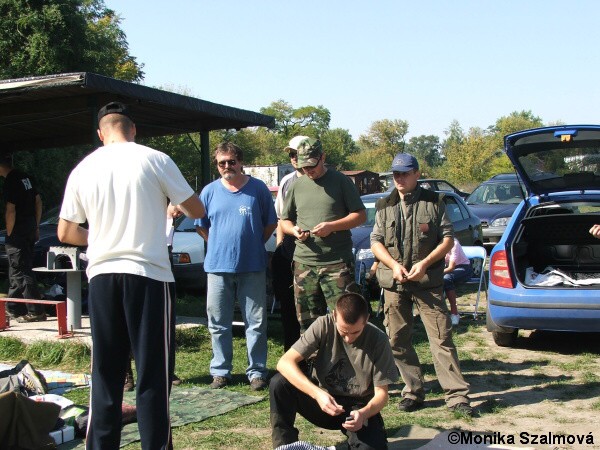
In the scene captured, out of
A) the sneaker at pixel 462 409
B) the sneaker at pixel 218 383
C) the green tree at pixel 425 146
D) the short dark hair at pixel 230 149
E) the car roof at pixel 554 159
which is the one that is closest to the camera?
the sneaker at pixel 462 409

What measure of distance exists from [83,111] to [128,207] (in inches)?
185

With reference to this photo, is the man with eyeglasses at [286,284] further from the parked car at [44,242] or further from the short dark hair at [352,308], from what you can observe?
the parked car at [44,242]

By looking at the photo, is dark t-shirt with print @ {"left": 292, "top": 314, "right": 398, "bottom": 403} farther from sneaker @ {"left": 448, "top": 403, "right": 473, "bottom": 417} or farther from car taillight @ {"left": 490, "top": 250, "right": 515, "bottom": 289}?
car taillight @ {"left": 490, "top": 250, "right": 515, "bottom": 289}

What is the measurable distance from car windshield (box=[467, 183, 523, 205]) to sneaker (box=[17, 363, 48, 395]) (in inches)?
519

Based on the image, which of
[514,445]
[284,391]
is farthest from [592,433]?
[284,391]

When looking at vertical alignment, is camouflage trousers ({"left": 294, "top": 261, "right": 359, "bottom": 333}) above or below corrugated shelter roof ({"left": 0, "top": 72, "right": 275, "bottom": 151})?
below

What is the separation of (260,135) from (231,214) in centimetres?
7646

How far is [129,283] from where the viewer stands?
377 centimetres

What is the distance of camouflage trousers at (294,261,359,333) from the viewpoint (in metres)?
5.71

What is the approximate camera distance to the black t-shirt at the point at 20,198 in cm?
851

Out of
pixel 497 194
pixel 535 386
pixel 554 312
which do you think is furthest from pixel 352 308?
pixel 497 194

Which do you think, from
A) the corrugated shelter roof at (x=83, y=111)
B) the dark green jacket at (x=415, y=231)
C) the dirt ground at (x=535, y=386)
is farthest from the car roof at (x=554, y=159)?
the corrugated shelter roof at (x=83, y=111)

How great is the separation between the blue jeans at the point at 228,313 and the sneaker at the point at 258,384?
145 mm

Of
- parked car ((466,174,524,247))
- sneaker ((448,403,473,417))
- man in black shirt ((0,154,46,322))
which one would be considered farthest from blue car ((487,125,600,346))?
parked car ((466,174,524,247))
